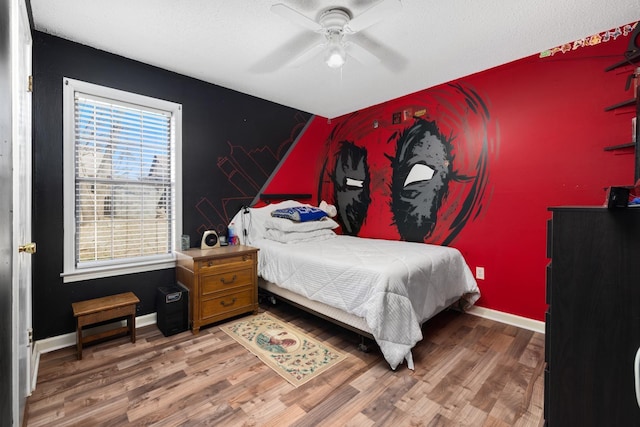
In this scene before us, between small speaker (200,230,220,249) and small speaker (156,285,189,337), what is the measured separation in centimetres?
56

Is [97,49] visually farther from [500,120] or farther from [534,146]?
[534,146]

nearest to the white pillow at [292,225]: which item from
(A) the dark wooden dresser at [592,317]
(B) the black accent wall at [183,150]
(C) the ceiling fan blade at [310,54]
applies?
(B) the black accent wall at [183,150]

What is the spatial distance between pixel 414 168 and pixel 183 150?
2.63m

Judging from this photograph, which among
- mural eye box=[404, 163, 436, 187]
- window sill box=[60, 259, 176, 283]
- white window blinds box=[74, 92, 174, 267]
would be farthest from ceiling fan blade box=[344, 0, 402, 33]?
window sill box=[60, 259, 176, 283]

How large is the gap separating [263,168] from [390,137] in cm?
170

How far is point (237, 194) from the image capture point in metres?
3.51

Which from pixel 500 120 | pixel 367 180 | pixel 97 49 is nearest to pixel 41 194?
pixel 97 49

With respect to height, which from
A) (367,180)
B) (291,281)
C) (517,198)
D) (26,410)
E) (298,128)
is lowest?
(26,410)

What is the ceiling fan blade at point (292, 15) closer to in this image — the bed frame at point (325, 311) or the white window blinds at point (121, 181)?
the white window blinds at point (121, 181)

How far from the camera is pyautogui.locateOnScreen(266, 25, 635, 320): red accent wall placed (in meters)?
2.32

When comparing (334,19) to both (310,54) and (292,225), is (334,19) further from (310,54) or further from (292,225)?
(292,225)

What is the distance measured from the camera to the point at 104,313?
89.7 inches

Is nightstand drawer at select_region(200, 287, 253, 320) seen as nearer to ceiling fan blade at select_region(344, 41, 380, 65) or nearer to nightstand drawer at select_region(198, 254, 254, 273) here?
nightstand drawer at select_region(198, 254, 254, 273)

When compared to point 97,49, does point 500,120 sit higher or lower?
lower
